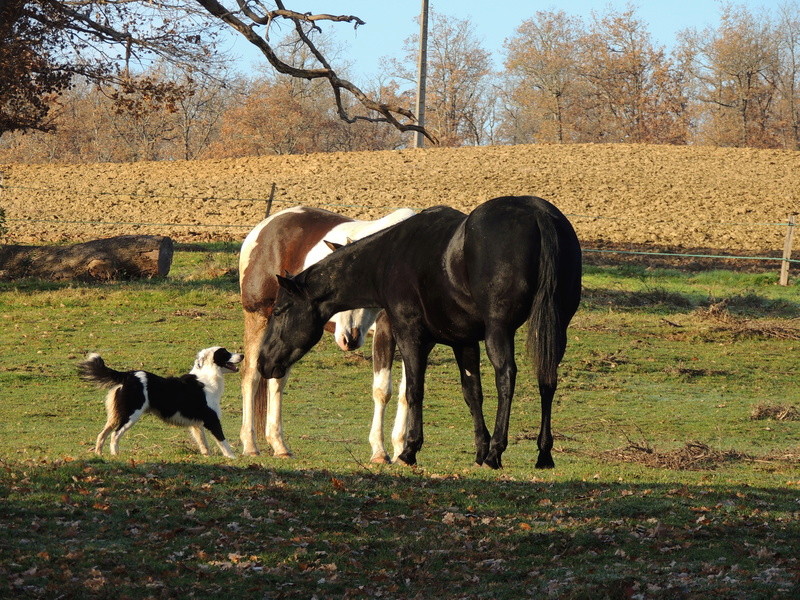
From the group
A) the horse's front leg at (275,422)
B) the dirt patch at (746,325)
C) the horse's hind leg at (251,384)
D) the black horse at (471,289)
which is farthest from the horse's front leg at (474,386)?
the dirt patch at (746,325)

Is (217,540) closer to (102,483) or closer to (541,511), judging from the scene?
(102,483)

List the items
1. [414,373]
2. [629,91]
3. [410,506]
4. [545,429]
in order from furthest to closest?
[629,91], [414,373], [545,429], [410,506]

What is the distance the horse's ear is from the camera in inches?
367

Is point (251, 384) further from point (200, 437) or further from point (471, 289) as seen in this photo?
point (471, 289)

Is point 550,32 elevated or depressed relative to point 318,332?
elevated

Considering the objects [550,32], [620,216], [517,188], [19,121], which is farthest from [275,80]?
[19,121]

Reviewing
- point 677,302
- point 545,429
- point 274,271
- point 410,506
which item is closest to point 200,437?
point 274,271

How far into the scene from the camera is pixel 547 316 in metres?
7.72

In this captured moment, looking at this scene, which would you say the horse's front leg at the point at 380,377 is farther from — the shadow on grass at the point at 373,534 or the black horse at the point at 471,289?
the shadow on grass at the point at 373,534

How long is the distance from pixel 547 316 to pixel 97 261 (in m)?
16.5

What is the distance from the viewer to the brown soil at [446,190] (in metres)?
32.4

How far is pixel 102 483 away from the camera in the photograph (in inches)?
288

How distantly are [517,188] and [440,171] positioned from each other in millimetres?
5268

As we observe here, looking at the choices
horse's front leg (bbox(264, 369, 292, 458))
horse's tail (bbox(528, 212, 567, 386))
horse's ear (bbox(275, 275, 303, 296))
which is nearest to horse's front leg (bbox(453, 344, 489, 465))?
horse's tail (bbox(528, 212, 567, 386))
